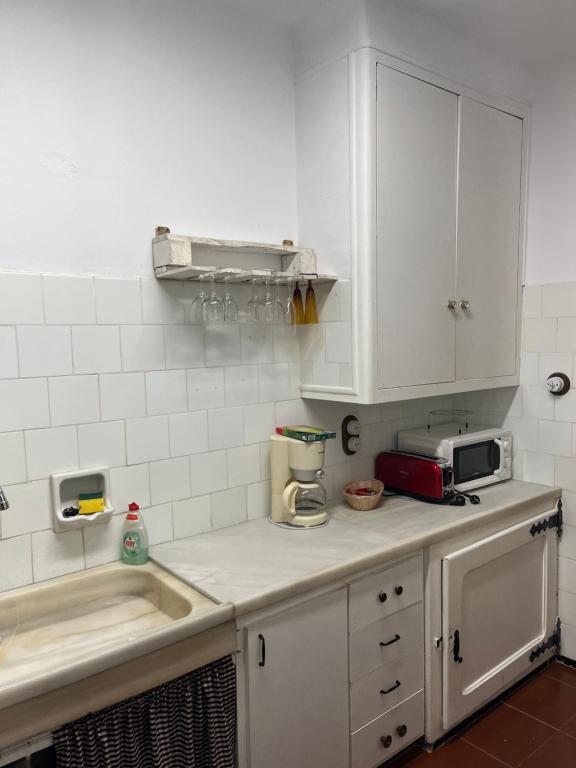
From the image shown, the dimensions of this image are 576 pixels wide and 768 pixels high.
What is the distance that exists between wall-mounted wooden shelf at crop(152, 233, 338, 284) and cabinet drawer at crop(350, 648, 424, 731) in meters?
1.34

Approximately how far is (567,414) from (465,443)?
48 centimetres

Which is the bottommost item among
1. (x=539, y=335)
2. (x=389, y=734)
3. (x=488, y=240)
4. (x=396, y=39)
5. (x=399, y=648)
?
(x=389, y=734)

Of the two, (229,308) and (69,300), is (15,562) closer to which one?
(69,300)

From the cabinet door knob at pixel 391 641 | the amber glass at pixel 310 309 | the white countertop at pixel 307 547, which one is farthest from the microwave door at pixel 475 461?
the amber glass at pixel 310 309

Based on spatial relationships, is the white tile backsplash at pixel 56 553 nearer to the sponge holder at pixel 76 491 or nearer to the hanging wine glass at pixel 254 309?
the sponge holder at pixel 76 491

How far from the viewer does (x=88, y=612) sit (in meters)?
1.73

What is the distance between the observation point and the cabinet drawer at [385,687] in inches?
73.3

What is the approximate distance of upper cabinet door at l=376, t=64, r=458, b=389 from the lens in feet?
6.76

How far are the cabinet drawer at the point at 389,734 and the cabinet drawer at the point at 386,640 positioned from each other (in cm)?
19

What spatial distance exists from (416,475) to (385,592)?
0.62 meters

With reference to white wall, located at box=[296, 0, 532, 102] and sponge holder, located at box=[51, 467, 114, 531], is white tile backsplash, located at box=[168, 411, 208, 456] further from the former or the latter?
white wall, located at box=[296, 0, 532, 102]

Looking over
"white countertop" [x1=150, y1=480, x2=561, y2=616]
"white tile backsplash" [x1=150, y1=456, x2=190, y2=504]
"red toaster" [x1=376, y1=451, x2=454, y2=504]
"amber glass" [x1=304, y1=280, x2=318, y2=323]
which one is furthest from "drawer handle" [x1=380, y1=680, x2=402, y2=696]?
"amber glass" [x1=304, y1=280, x2=318, y2=323]

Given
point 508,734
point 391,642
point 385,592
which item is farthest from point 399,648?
point 508,734

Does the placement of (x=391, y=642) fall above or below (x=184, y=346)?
below
